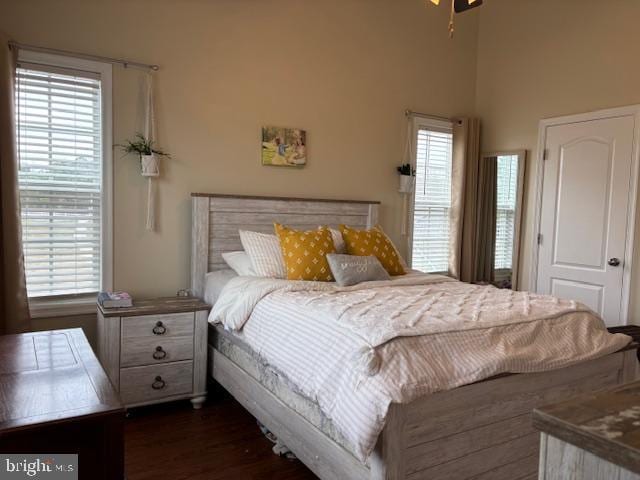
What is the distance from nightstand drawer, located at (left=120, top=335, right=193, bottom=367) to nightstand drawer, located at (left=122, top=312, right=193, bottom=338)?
0.02m

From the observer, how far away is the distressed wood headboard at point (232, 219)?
3.46 m

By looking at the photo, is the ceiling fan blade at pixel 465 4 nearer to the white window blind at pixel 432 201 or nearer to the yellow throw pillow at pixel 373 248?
the yellow throw pillow at pixel 373 248

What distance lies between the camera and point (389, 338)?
6.03ft

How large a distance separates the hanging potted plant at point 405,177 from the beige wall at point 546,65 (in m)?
0.95

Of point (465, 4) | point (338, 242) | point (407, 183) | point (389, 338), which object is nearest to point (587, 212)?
point (407, 183)

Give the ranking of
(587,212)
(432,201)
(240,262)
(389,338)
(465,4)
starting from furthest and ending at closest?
(432,201)
(587,212)
(240,262)
(465,4)
(389,338)

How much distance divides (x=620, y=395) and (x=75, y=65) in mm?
3265

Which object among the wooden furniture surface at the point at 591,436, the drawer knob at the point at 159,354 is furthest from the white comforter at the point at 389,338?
the wooden furniture surface at the point at 591,436

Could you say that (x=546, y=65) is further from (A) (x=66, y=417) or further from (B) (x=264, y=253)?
(A) (x=66, y=417)

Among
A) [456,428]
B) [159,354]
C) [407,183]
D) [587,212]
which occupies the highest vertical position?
[407,183]

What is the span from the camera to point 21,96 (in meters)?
2.91

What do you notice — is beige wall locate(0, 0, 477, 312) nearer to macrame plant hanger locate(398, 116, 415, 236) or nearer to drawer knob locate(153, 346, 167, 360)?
macrame plant hanger locate(398, 116, 415, 236)

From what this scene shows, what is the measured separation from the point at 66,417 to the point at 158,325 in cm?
180

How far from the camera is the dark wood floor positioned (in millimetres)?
2354
